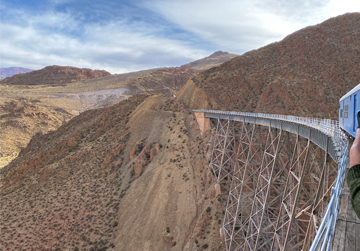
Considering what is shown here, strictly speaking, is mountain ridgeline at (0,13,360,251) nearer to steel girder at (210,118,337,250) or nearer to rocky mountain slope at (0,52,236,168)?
steel girder at (210,118,337,250)

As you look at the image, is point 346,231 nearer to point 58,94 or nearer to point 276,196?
point 276,196

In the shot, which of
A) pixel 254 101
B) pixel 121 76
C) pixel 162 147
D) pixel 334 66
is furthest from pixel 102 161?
pixel 121 76

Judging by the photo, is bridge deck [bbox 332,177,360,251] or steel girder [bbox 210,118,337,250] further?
steel girder [bbox 210,118,337,250]

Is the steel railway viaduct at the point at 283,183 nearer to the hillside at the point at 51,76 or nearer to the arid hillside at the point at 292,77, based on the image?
the arid hillside at the point at 292,77

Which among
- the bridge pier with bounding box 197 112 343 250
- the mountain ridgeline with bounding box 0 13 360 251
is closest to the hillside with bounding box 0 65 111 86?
the mountain ridgeline with bounding box 0 13 360 251

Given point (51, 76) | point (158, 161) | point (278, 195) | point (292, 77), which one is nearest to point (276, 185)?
point (278, 195)

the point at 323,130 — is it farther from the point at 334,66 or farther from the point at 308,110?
the point at 334,66
